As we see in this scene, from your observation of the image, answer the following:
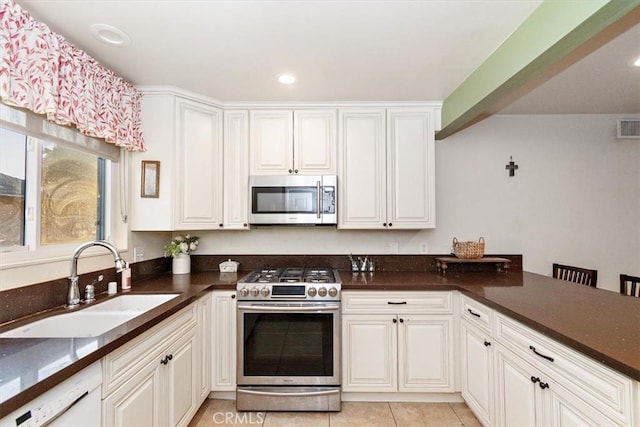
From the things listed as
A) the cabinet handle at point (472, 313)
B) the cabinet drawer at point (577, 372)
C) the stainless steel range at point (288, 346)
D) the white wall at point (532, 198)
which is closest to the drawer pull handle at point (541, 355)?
→ the cabinet drawer at point (577, 372)

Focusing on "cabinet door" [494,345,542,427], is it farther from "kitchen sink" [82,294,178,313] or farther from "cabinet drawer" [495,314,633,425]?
"kitchen sink" [82,294,178,313]

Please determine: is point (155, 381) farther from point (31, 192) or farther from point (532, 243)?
point (532, 243)

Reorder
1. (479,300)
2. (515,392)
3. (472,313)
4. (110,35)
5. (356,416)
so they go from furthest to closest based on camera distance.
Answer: (356,416) → (472,313) → (479,300) → (110,35) → (515,392)

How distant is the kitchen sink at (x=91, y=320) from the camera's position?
147cm

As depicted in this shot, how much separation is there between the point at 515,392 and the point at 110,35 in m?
2.83

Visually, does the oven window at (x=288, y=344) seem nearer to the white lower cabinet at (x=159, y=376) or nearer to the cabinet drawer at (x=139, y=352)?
the white lower cabinet at (x=159, y=376)

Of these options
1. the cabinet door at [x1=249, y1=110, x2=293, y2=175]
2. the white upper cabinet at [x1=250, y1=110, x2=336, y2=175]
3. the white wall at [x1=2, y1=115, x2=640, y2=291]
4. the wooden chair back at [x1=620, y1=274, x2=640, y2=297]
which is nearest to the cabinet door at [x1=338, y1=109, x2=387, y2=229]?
the white upper cabinet at [x1=250, y1=110, x2=336, y2=175]

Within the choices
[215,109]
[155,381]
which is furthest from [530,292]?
[215,109]

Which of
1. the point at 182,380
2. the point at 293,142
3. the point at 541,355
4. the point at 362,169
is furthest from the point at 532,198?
the point at 182,380

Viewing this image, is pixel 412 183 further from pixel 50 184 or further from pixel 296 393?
pixel 50 184

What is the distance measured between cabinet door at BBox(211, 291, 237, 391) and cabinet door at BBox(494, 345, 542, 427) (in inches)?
67.7

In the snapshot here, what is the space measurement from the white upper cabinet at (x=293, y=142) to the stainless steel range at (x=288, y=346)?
975 millimetres

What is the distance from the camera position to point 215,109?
8.79 ft

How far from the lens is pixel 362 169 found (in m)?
2.71
